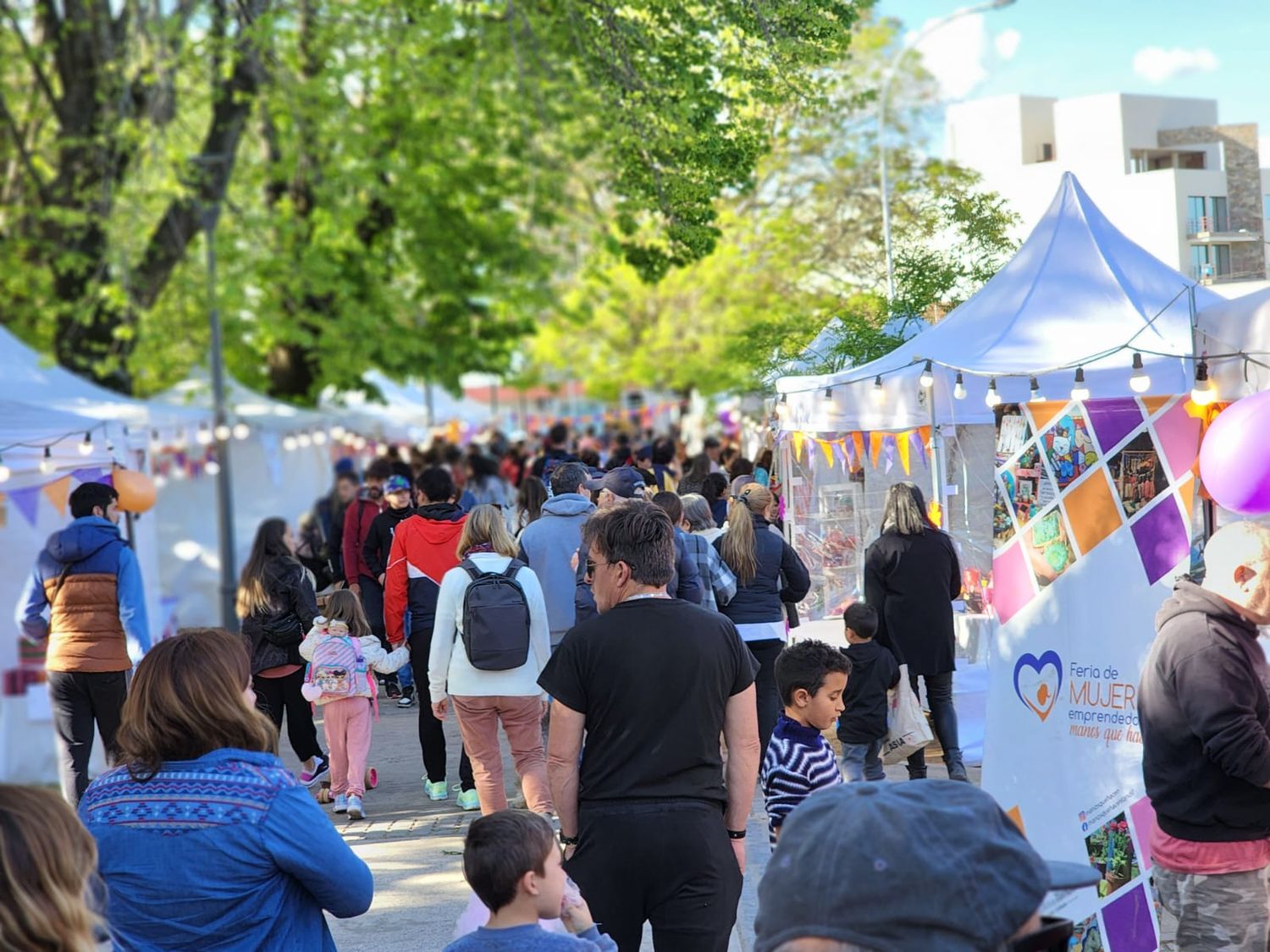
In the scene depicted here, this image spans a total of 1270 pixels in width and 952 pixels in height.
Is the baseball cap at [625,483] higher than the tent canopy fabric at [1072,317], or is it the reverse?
the tent canopy fabric at [1072,317]

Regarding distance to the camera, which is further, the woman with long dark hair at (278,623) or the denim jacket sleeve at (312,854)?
the woman with long dark hair at (278,623)

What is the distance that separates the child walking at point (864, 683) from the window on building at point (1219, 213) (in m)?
2.67

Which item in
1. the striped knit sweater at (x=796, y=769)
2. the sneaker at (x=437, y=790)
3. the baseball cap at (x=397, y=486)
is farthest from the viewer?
the baseball cap at (x=397, y=486)

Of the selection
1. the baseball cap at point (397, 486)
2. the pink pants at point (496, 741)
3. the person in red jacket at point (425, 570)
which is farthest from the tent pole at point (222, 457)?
the pink pants at point (496, 741)

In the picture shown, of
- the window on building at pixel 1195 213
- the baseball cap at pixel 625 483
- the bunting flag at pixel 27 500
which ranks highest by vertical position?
the window on building at pixel 1195 213

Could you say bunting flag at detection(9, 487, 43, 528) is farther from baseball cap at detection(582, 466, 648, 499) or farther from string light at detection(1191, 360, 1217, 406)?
string light at detection(1191, 360, 1217, 406)

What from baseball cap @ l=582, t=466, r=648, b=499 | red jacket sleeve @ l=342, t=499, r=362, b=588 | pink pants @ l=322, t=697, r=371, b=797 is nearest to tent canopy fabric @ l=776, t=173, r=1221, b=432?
baseball cap @ l=582, t=466, r=648, b=499

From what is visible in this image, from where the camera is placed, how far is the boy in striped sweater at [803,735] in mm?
5020

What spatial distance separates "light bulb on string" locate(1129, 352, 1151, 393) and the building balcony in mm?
1511

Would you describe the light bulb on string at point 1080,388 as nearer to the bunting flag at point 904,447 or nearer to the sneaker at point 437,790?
the bunting flag at point 904,447

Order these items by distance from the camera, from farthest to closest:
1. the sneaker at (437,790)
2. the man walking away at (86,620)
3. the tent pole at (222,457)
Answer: the tent pole at (222,457) < the sneaker at (437,790) < the man walking away at (86,620)

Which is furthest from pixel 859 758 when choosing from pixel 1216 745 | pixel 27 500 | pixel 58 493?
pixel 58 493

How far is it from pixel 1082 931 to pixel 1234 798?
1861mm

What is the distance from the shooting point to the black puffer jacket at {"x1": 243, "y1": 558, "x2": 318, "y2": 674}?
899cm
